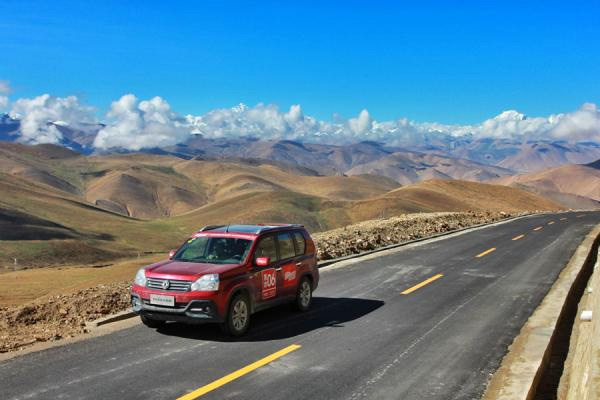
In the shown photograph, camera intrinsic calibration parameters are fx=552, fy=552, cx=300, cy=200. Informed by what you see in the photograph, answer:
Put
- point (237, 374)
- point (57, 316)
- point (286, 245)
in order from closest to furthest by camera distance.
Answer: point (237, 374)
point (286, 245)
point (57, 316)

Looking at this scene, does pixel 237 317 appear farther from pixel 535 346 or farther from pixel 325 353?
pixel 535 346

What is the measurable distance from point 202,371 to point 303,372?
1.40 m

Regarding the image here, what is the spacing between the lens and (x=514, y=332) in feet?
33.2

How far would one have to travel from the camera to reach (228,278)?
30.2ft

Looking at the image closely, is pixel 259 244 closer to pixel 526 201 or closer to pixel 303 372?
pixel 303 372

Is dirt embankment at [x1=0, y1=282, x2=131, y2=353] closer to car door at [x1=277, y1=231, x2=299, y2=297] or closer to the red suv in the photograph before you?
the red suv

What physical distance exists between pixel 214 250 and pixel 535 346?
224 inches

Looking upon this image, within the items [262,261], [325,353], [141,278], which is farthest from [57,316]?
[325,353]

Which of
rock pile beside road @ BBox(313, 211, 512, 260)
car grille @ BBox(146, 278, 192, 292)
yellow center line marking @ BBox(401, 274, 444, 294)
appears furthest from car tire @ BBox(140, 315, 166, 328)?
rock pile beside road @ BBox(313, 211, 512, 260)

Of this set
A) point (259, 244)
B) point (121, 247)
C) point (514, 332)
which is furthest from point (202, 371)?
point (121, 247)

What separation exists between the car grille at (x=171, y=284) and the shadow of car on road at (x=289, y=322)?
946 mm

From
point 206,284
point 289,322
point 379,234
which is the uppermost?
point 206,284

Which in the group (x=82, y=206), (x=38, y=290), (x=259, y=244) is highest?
(x=82, y=206)

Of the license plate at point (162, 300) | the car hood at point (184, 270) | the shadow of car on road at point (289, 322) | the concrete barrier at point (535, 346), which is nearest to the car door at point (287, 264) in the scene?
the shadow of car on road at point (289, 322)
